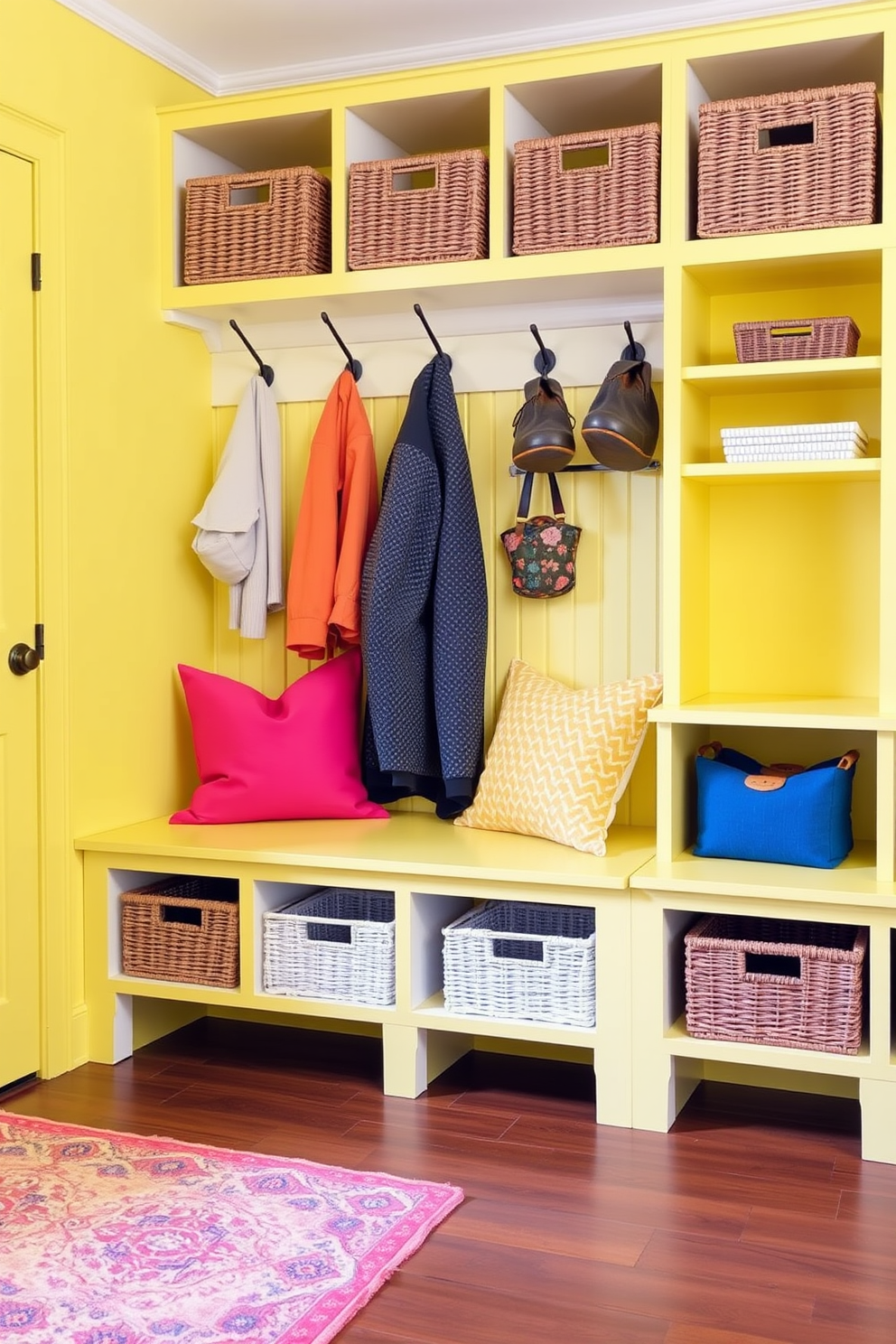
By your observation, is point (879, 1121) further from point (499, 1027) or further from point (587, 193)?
point (587, 193)

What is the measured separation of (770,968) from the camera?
313 centimetres

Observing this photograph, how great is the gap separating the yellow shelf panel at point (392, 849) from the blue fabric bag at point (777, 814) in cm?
19

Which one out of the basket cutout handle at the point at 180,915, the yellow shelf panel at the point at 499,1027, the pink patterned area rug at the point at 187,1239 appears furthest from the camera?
the basket cutout handle at the point at 180,915

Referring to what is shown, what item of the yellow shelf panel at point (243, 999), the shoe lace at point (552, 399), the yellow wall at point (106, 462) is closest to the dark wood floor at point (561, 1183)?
the yellow shelf panel at point (243, 999)

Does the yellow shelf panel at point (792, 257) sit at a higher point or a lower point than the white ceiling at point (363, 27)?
lower

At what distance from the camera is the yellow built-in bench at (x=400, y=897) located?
2811 mm

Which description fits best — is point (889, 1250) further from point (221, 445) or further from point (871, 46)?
point (221, 445)

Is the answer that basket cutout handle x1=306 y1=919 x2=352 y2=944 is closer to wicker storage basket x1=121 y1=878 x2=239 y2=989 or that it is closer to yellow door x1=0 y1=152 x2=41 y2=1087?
wicker storage basket x1=121 y1=878 x2=239 y2=989

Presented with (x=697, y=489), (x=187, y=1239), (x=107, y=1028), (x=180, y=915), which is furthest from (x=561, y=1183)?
(x=697, y=489)

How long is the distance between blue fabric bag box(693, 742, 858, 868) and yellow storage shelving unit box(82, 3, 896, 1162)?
0.05 metres

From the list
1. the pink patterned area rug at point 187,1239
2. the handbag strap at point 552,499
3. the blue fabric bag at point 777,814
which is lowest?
the pink patterned area rug at point 187,1239

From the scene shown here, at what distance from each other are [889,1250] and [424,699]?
162cm

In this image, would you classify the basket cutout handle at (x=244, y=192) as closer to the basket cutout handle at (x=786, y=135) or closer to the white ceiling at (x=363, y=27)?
the white ceiling at (x=363, y=27)

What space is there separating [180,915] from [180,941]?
0.38 m
